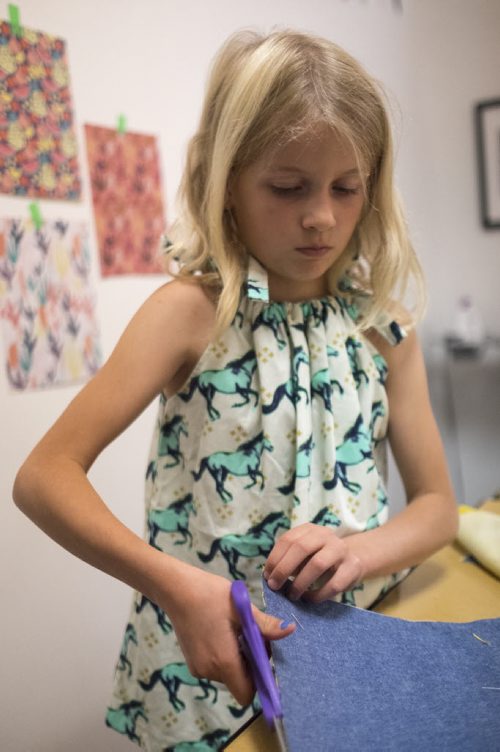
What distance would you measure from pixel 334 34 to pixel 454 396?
1440 mm

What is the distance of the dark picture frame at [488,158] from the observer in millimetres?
2531

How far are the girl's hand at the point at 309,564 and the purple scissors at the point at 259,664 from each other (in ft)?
0.26

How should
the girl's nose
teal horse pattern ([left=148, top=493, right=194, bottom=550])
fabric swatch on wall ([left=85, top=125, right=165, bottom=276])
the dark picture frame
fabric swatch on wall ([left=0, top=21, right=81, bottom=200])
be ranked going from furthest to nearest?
1. the dark picture frame
2. fabric swatch on wall ([left=85, top=125, right=165, bottom=276])
3. fabric swatch on wall ([left=0, top=21, right=81, bottom=200])
4. teal horse pattern ([left=148, top=493, right=194, bottom=550])
5. the girl's nose

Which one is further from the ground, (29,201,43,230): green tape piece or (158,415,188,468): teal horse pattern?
(29,201,43,230): green tape piece

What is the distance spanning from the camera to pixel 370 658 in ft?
1.85

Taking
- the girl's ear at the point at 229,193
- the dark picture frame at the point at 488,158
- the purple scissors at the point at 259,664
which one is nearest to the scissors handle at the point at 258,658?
the purple scissors at the point at 259,664

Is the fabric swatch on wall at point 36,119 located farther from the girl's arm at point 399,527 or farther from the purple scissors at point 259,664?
the purple scissors at point 259,664

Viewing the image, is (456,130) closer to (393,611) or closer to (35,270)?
(35,270)

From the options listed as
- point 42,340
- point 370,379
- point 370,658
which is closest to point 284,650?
point 370,658

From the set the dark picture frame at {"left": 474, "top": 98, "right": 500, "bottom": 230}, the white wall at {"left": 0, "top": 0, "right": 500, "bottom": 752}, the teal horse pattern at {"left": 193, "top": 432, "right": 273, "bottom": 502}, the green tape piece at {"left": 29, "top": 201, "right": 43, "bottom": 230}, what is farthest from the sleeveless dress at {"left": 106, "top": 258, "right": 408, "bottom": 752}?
the dark picture frame at {"left": 474, "top": 98, "right": 500, "bottom": 230}

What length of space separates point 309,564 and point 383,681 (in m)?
0.11

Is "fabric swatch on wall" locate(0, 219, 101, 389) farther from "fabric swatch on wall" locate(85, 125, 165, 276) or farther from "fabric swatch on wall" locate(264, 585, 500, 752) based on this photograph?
"fabric swatch on wall" locate(264, 585, 500, 752)

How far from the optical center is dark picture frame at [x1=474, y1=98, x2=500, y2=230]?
8.30 feet

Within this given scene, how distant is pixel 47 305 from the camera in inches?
46.3
